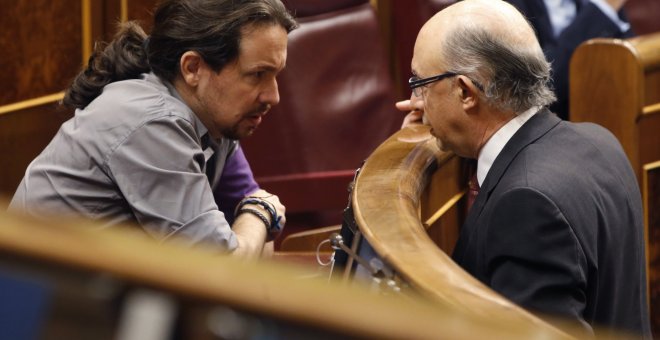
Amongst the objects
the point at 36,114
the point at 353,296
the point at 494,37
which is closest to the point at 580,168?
the point at 494,37

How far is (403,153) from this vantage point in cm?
121

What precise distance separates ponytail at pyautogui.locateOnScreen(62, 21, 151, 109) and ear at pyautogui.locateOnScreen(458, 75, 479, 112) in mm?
453

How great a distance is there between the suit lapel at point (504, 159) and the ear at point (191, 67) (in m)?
0.45

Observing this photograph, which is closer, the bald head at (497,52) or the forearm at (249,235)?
the bald head at (497,52)

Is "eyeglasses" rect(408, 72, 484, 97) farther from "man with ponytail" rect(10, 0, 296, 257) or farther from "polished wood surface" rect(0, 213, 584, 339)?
"polished wood surface" rect(0, 213, 584, 339)

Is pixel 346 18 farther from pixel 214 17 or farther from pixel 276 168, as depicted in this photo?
pixel 214 17

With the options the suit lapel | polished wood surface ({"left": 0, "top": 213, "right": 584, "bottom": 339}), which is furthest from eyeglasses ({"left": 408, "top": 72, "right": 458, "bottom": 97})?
polished wood surface ({"left": 0, "top": 213, "right": 584, "bottom": 339})

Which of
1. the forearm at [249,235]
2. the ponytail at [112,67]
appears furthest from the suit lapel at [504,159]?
the ponytail at [112,67]

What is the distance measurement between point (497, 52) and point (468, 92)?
6 centimetres

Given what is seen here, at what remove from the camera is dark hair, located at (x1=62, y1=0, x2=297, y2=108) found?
1.33m

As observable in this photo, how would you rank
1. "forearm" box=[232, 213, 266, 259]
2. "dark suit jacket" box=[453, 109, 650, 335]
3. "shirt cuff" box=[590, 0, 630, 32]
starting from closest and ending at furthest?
1. "dark suit jacket" box=[453, 109, 650, 335]
2. "forearm" box=[232, 213, 266, 259]
3. "shirt cuff" box=[590, 0, 630, 32]

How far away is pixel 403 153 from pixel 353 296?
877 mm

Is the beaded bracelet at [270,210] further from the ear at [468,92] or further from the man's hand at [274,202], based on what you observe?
the ear at [468,92]

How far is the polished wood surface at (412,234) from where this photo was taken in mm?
656
